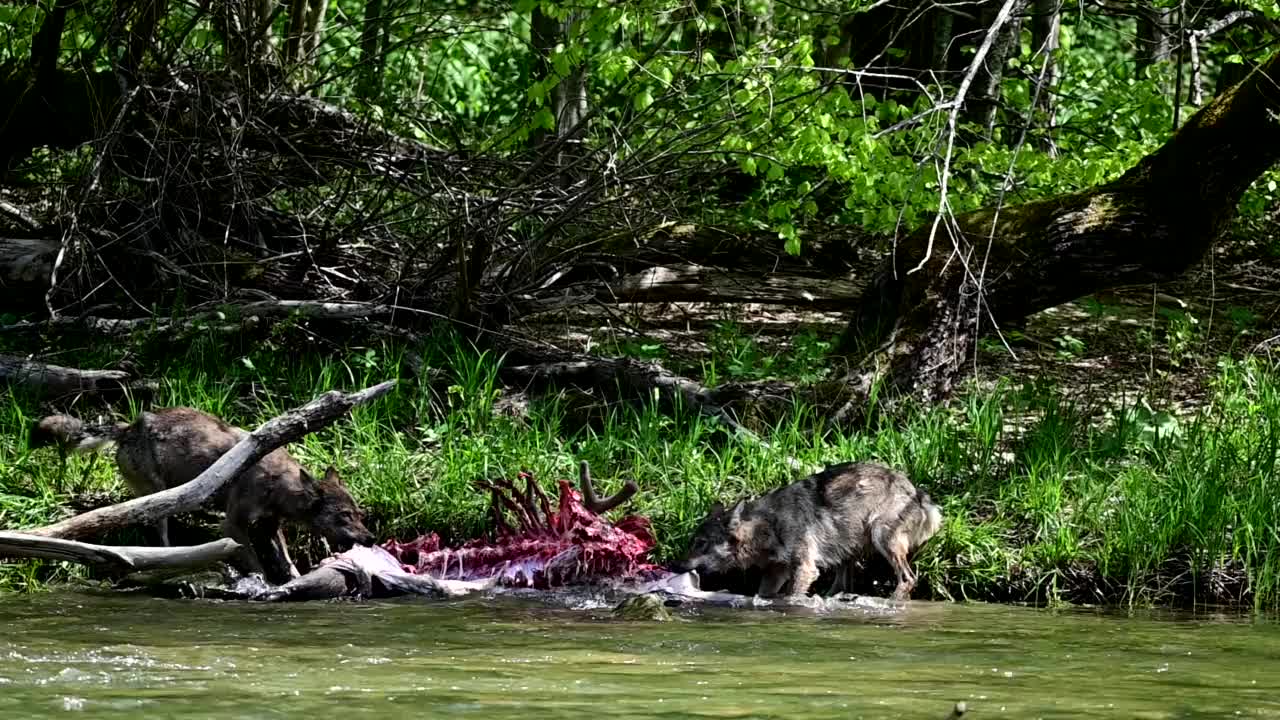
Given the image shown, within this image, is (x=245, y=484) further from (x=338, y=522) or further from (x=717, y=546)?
(x=717, y=546)

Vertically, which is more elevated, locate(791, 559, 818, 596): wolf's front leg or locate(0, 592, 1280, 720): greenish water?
locate(0, 592, 1280, 720): greenish water

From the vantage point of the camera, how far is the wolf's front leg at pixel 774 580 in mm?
9328

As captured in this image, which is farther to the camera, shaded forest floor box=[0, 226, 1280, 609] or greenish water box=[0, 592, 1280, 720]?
shaded forest floor box=[0, 226, 1280, 609]

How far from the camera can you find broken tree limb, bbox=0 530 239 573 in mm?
7289

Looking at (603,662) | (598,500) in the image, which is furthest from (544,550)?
(603,662)

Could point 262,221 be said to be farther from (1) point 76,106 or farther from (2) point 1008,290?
(2) point 1008,290

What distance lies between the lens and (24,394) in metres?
11.2

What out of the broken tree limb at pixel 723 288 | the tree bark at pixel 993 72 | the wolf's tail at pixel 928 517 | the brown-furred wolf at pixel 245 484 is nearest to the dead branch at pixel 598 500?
the brown-furred wolf at pixel 245 484

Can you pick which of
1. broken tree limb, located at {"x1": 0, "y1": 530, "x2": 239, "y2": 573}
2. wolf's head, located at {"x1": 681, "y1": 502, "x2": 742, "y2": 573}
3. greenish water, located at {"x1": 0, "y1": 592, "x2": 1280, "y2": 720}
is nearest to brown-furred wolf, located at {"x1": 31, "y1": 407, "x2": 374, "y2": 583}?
greenish water, located at {"x1": 0, "y1": 592, "x2": 1280, "y2": 720}

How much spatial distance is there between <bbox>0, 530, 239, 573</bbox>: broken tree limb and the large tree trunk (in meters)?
5.25

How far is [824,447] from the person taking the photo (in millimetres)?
10664

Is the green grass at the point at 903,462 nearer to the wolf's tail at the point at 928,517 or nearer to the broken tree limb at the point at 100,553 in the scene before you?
the wolf's tail at the point at 928,517

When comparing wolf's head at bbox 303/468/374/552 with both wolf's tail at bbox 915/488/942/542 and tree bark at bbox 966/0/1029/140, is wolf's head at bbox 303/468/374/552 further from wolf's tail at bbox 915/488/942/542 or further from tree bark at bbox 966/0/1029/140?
tree bark at bbox 966/0/1029/140

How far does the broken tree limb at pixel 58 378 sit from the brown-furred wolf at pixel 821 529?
461 cm
